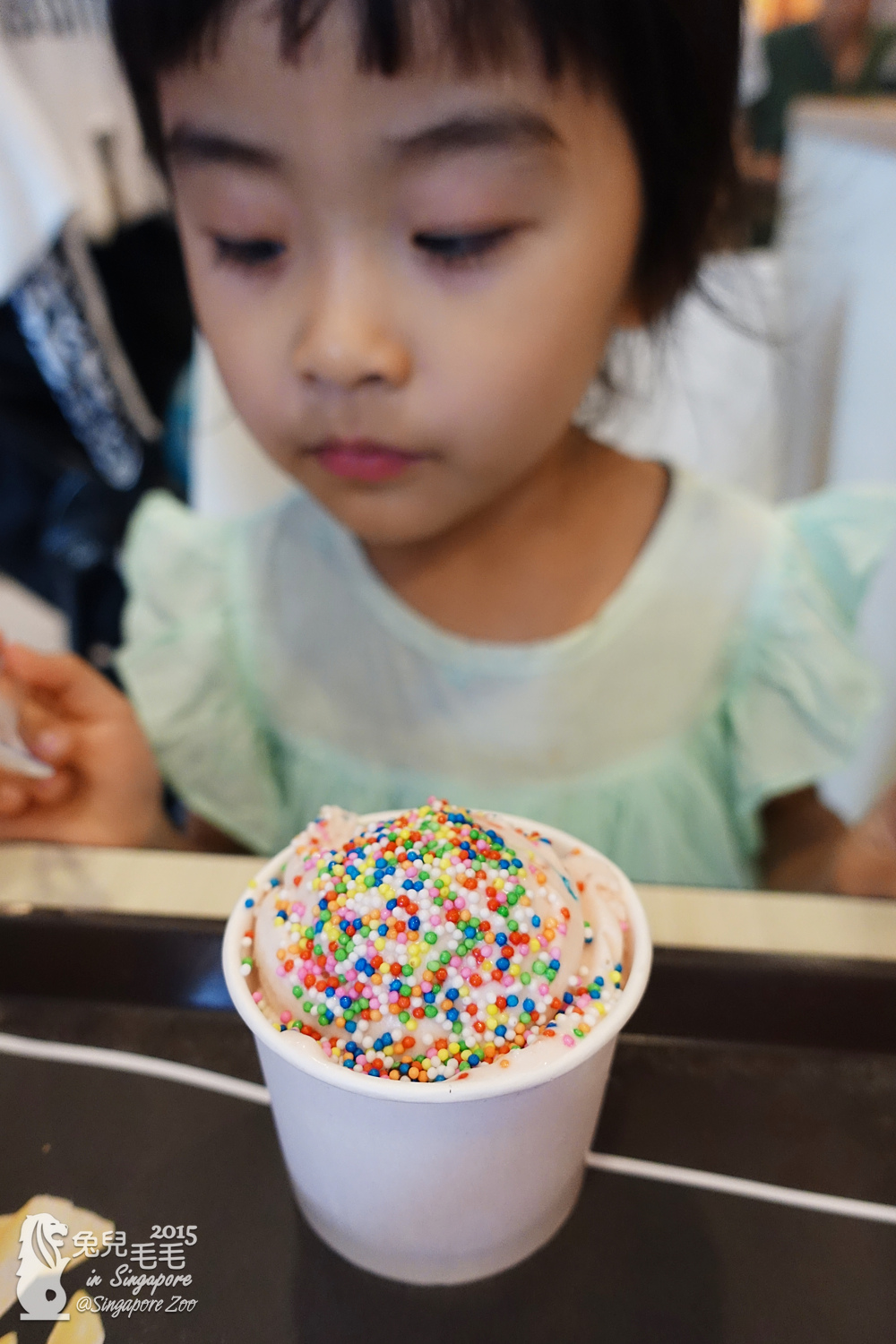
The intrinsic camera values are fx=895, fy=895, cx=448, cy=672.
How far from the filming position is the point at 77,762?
637 millimetres

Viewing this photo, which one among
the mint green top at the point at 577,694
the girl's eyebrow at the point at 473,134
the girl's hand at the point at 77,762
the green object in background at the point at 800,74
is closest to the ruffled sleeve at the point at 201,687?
the mint green top at the point at 577,694

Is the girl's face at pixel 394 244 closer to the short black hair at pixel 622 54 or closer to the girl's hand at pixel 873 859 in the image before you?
the short black hair at pixel 622 54

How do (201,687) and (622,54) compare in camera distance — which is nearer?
(622,54)

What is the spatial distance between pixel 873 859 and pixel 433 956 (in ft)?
1.17

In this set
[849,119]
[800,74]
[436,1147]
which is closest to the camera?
[436,1147]

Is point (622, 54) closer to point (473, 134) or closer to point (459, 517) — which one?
point (473, 134)

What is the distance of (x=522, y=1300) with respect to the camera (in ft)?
1.16

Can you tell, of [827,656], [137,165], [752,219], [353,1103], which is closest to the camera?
[353,1103]

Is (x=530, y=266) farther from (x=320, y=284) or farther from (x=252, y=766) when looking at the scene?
(x=252, y=766)

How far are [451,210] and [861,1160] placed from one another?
0.51 m

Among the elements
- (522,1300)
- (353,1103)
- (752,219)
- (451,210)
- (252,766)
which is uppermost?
(451,210)

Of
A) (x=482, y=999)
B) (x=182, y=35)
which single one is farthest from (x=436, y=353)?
(x=482, y=999)

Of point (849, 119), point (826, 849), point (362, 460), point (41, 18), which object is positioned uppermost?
point (41, 18)

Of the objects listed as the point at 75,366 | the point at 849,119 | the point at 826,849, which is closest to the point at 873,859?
the point at 826,849
